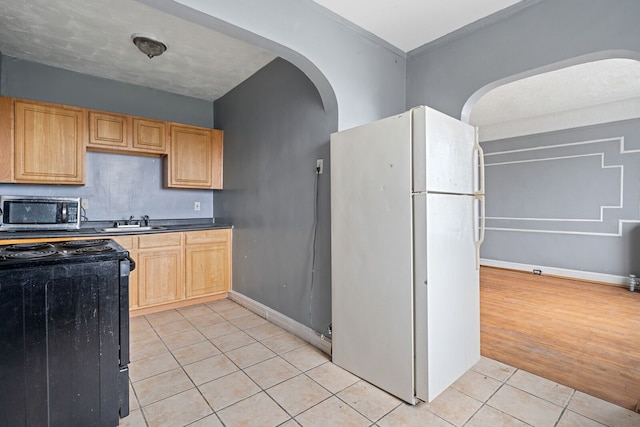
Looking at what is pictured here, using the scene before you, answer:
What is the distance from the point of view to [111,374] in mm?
1548

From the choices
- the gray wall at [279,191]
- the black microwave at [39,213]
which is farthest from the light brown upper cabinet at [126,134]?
the gray wall at [279,191]

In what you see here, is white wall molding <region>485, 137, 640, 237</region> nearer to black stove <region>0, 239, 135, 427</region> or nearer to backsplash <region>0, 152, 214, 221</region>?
backsplash <region>0, 152, 214, 221</region>

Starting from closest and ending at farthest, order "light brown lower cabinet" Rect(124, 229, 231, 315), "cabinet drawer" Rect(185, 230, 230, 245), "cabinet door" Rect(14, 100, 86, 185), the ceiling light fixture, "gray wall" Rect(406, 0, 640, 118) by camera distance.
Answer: "gray wall" Rect(406, 0, 640, 118), the ceiling light fixture, "cabinet door" Rect(14, 100, 86, 185), "light brown lower cabinet" Rect(124, 229, 231, 315), "cabinet drawer" Rect(185, 230, 230, 245)

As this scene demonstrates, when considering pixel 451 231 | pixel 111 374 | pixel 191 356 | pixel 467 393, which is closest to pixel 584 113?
pixel 451 231

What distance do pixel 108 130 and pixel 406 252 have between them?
3346 mm

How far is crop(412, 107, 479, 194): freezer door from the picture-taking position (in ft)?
5.60

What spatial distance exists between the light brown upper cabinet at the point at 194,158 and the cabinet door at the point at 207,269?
0.84 meters

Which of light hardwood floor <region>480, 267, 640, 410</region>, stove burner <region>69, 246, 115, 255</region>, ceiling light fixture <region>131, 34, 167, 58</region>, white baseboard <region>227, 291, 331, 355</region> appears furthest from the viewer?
ceiling light fixture <region>131, 34, 167, 58</region>

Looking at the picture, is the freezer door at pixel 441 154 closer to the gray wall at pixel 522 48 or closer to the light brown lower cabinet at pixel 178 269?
the gray wall at pixel 522 48

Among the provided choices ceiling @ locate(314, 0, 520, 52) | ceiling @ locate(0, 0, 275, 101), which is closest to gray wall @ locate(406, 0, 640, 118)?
ceiling @ locate(314, 0, 520, 52)

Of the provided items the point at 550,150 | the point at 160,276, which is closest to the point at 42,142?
the point at 160,276

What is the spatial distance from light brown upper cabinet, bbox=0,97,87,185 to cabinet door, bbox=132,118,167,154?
1.53 ft

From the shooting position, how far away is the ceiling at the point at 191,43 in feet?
7.10

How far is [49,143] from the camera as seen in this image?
2.96 meters
